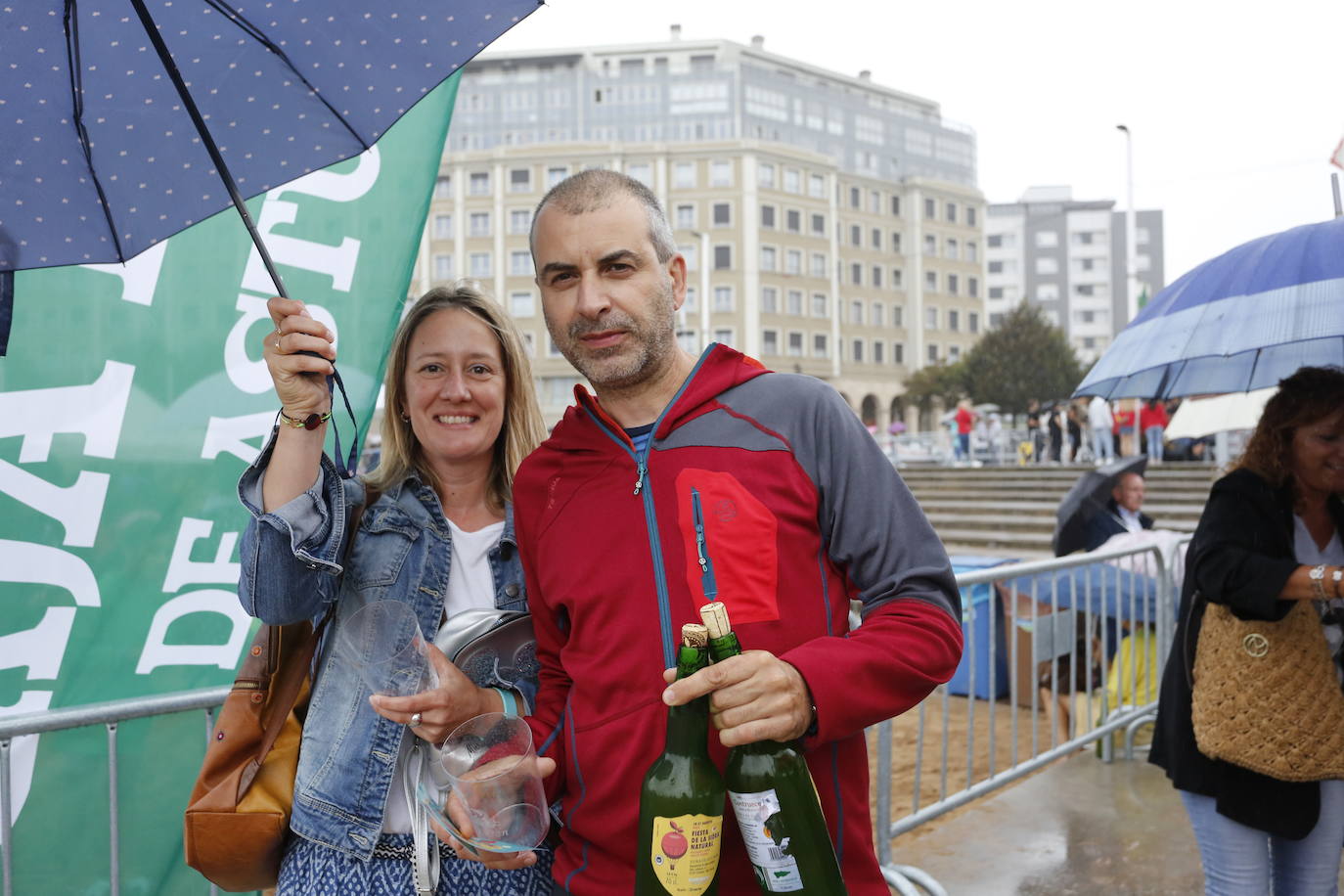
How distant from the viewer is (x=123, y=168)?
72.6 inches

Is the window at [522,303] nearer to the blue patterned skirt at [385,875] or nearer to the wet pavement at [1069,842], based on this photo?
the wet pavement at [1069,842]

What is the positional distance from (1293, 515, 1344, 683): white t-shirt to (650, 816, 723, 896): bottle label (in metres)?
2.29

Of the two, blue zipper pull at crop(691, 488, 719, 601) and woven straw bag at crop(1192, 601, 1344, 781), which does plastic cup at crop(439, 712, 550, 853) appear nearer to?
blue zipper pull at crop(691, 488, 719, 601)

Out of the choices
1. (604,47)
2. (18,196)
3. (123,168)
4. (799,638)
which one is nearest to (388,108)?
(123,168)

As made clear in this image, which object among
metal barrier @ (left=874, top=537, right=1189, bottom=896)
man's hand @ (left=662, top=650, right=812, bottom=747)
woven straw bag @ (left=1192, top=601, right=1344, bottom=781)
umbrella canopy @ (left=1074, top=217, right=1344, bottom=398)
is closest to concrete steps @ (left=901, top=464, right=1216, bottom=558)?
metal barrier @ (left=874, top=537, right=1189, bottom=896)

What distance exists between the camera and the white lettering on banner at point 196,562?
3.19 meters

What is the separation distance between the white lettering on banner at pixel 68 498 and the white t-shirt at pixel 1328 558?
348cm

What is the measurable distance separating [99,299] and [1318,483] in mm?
3569

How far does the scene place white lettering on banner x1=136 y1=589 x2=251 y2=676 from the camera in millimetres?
3160

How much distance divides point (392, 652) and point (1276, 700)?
242cm

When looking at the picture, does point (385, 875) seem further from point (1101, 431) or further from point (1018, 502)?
point (1101, 431)

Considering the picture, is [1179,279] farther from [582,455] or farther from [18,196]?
[18,196]

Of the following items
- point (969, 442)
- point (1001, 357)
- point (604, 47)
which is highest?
point (604, 47)

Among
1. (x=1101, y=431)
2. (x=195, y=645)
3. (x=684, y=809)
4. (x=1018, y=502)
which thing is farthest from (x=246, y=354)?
(x=1101, y=431)
